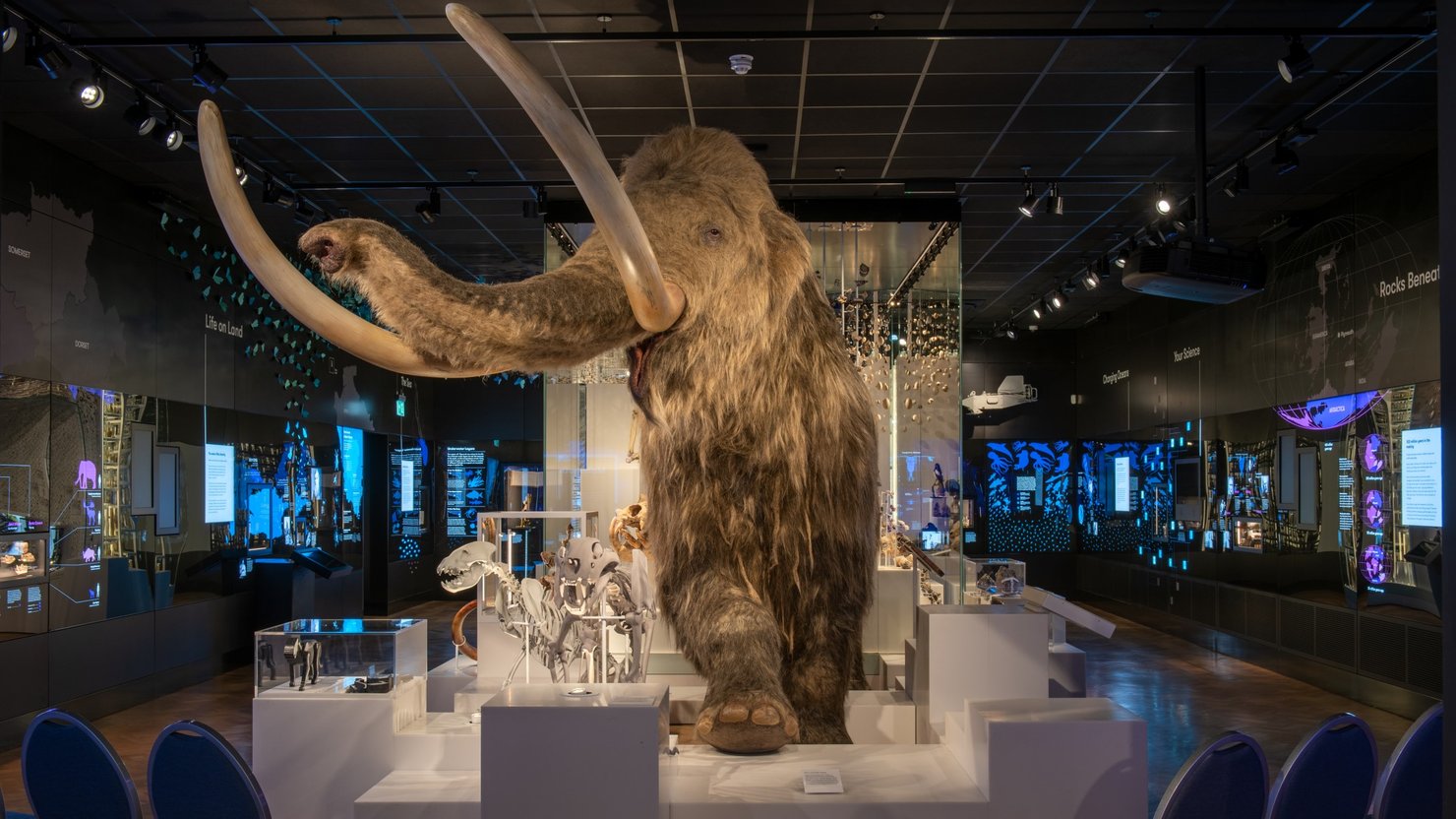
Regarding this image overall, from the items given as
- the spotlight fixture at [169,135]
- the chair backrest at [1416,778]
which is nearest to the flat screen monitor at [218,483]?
the spotlight fixture at [169,135]

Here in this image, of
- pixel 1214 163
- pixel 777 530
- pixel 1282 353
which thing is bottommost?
pixel 777 530

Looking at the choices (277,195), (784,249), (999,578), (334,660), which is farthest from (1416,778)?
(277,195)

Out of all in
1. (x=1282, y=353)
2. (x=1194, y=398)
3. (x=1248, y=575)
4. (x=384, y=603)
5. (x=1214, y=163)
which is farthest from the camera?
(x=384, y=603)

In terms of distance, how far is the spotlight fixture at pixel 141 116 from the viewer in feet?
20.5

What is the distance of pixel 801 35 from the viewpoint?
5.57 m

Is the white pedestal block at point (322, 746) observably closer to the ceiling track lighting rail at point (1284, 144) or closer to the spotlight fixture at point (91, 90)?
the spotlight fixture at point (91, 90)

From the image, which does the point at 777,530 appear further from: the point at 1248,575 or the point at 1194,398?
the point at 1194,398

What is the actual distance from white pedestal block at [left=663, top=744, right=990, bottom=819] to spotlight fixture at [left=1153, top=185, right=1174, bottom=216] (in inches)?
214

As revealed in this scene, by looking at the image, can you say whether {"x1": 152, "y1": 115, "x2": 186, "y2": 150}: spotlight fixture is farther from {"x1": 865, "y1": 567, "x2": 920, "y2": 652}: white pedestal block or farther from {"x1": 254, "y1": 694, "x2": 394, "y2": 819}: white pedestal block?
{"x1": 865, "y1": 567, "x2": 920, "y2": 652}: white pedestal block

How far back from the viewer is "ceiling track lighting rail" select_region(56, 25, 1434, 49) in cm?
556

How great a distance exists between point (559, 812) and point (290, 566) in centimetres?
774

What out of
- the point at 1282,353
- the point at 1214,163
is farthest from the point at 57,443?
the point at 1282,353

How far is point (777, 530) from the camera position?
10.4 ft

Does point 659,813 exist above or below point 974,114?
below
